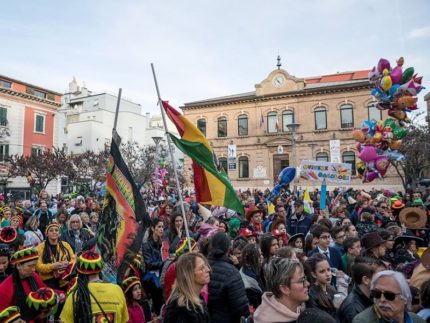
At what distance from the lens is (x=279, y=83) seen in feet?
116

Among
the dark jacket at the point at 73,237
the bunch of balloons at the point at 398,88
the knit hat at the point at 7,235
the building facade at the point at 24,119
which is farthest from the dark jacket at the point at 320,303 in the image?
the building facade at the point at 24,119

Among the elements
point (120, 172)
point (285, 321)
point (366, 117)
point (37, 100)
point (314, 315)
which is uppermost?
point (37, 100)

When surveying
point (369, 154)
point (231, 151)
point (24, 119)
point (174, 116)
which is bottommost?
point (369, 154)

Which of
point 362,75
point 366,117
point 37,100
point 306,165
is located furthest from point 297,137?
point 37,100

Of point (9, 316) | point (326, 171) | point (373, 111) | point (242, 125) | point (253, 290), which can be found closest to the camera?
point (9, 316)

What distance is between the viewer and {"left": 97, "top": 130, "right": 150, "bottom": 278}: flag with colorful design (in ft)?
13.1

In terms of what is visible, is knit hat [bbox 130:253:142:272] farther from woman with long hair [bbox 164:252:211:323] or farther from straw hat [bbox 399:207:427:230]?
straw hat [bbox 399:207:427:230]

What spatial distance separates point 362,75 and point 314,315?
3987cm

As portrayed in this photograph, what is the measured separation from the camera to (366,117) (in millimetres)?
31922

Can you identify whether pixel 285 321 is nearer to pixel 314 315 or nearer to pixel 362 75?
pixel 314 315

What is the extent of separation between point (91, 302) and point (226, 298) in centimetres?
127

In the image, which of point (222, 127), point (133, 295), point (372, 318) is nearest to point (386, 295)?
point (372, 318)

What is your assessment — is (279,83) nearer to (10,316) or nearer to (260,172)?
(260,172)

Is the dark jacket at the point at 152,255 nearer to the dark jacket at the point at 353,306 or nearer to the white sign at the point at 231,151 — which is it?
the dark jacket at the point at 353,306
